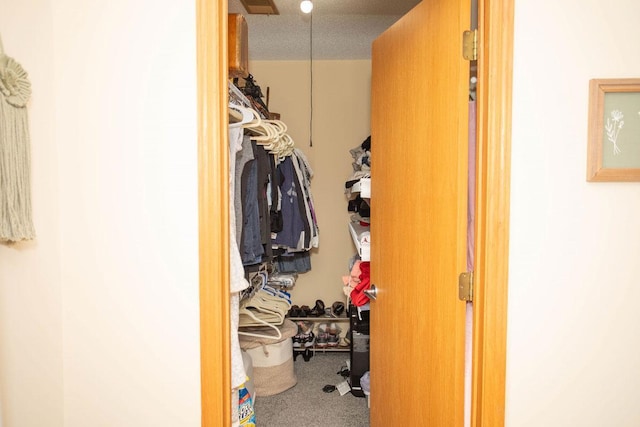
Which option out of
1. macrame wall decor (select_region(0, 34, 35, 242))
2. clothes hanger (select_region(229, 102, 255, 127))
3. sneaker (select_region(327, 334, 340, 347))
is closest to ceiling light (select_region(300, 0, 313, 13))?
clothes hanger (select_region(229, 102, 255, 127))

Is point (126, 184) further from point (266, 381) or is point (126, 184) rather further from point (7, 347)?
point (266, 381)

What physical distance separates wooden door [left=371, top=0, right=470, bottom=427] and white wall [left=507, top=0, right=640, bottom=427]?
166 millimetres

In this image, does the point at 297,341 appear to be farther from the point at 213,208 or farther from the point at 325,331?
the point at 213,208

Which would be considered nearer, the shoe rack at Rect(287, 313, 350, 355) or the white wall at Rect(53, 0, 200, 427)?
the white wall at Rect(53, 0, 200, 427)

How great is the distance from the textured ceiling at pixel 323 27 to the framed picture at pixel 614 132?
1.69m

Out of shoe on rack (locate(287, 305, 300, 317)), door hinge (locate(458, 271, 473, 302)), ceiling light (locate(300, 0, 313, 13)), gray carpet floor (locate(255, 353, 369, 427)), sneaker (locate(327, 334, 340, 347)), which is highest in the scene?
ceiling light (locate(300, 0, 313, 13))

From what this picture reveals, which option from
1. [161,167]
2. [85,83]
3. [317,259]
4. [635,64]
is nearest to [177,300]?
[161,167]

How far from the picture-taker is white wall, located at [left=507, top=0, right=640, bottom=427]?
1111 millimetres

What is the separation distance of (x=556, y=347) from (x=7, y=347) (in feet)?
5.15

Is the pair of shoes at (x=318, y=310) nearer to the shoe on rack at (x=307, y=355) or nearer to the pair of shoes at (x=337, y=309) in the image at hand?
the pair of shoes at (x=337, y=309)

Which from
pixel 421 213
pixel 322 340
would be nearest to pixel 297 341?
pixel 322 340

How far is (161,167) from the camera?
1188mm

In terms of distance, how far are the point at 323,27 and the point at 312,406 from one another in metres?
2.66

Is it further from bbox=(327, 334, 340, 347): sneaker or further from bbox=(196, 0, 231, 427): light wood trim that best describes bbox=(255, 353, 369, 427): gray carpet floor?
bbox=(196, 0, 231, 427): light wood trim
